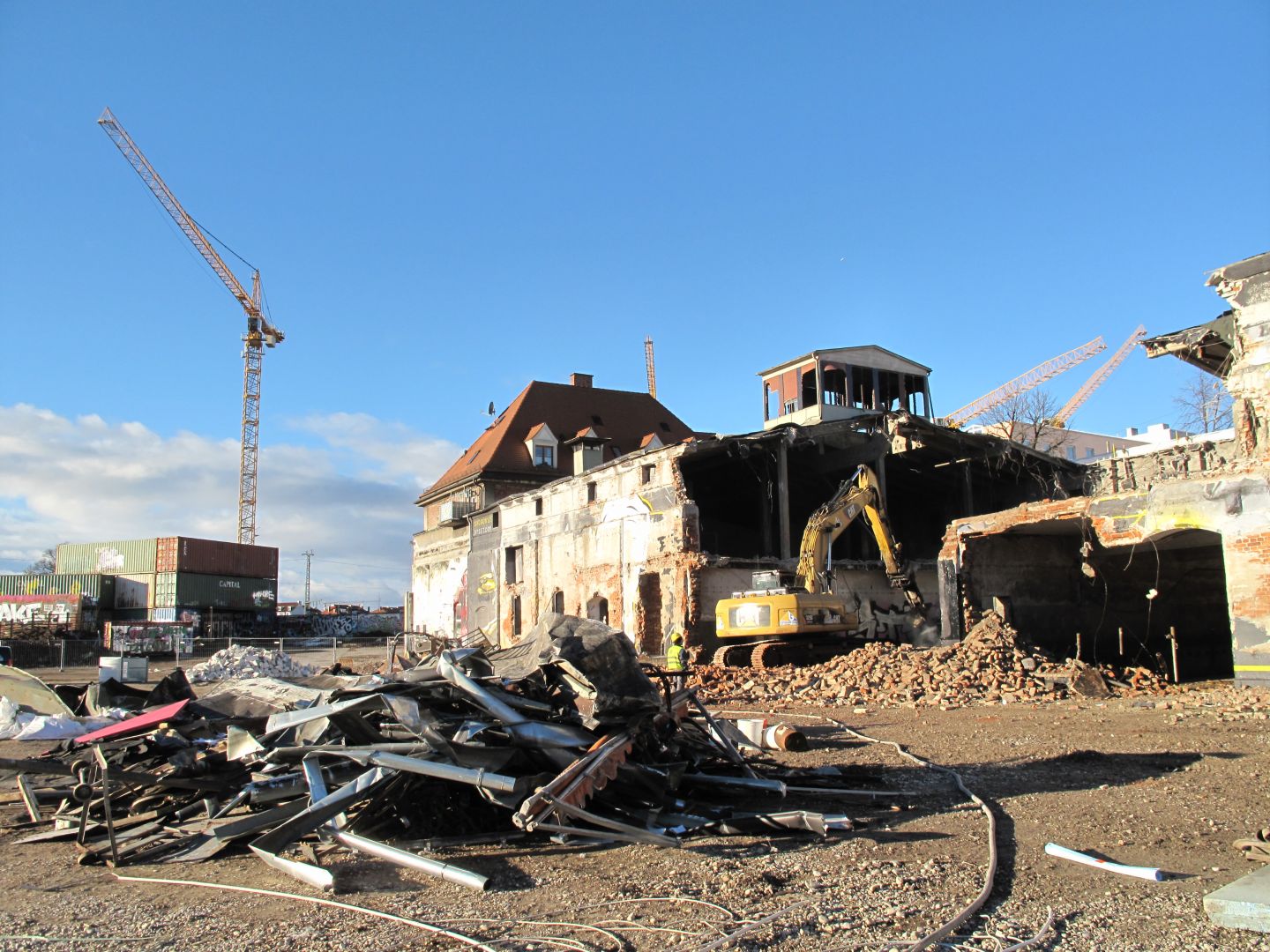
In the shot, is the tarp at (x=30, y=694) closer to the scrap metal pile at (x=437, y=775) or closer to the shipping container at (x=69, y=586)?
the scrap metal pile at (x=437, y=775)

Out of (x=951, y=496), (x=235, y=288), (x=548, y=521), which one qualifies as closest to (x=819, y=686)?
(x=548, y=521)

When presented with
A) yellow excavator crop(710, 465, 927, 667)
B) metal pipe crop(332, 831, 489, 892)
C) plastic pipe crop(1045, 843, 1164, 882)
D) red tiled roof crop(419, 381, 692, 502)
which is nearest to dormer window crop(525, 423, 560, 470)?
red tiled roof crop(419, 381, 692, 502)

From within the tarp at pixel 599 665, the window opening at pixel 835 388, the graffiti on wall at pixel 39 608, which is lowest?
the tarp at pixel 599 665

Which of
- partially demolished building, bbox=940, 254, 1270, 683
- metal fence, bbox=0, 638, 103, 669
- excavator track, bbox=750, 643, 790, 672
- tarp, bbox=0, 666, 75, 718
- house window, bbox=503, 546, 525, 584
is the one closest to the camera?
tarp, bbox=0, 666, 75, 718

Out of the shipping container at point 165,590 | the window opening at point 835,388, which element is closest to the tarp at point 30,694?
the window opening at point 835,388

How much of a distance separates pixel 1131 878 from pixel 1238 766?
16.1 ft

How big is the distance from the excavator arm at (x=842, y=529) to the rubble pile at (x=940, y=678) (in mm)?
2966

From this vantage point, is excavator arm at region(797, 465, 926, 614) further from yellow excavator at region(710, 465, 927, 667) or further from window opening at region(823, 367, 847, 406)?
window opening at region(823, 367, 847, 406)

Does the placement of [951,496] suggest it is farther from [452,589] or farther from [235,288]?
[235,288]

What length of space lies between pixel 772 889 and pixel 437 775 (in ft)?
7.56

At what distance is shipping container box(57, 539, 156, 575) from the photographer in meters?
57.0

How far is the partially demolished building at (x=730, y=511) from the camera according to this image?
2759cm

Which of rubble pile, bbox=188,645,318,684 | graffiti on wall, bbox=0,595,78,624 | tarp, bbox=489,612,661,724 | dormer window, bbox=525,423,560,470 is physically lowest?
rubble pile, bbox=188,645,318,684

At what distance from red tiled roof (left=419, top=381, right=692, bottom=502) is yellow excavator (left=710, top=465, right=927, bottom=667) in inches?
937
